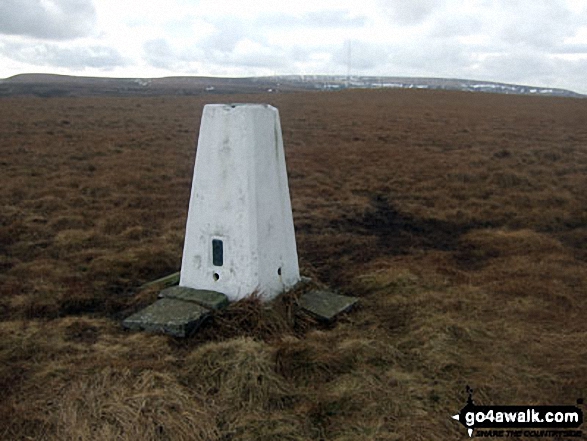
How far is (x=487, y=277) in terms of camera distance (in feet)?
25.2

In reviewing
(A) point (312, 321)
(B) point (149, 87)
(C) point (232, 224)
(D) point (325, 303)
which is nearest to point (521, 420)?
(A) point (312, 321)

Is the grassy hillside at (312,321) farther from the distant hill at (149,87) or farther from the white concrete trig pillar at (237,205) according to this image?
the distant hill at (149,87)

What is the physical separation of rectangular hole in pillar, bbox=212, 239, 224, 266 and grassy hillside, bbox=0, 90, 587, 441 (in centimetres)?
61

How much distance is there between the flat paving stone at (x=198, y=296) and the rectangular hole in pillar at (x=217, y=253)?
36 centimetres

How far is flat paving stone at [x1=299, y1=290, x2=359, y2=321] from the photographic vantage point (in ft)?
20.1

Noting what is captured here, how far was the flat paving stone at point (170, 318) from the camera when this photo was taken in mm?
5551

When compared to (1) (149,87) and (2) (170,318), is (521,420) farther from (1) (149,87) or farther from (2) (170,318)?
(1) (149,87)

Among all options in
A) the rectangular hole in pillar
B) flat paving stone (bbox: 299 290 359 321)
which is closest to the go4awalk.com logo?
flat paving stone (bbox: 299 290 359 321)

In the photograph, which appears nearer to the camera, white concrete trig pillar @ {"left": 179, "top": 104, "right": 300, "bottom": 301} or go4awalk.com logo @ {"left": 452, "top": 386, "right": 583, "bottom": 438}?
go4awalk.com logo @ {"left": 452, "top": 386, "right": 583, "bottom": 438}

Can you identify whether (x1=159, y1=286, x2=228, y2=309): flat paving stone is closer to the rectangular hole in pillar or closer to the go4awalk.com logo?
the rectangular hole in pillar

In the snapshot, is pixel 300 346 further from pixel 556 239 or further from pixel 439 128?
pixel 439 128

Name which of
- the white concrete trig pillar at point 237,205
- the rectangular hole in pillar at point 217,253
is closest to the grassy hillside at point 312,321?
the white concrete trig pillar at point 237,205

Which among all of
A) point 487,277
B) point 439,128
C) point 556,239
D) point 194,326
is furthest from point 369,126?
→ point 194,326

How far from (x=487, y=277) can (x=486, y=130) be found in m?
21.3
